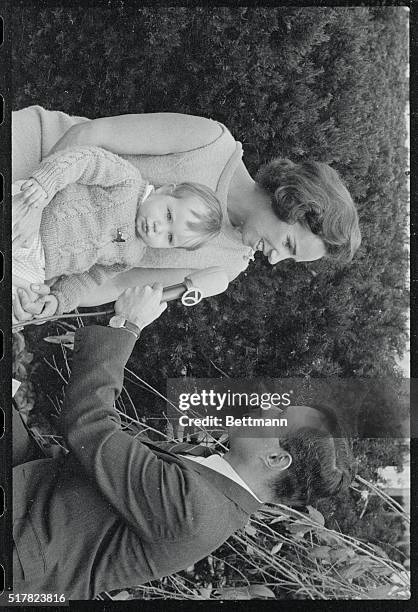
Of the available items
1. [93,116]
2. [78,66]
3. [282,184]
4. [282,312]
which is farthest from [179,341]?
[78,66]

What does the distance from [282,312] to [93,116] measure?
2.58 feet

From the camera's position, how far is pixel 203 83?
2.40 meters

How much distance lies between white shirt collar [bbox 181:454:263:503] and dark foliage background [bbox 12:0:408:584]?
22cm

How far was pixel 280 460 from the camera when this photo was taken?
2.42 meters

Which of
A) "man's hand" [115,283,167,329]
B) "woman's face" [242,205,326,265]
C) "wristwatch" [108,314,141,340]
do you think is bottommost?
"wristwatch" [108,314,141,340]

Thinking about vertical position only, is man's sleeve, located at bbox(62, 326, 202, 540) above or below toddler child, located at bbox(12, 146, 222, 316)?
below

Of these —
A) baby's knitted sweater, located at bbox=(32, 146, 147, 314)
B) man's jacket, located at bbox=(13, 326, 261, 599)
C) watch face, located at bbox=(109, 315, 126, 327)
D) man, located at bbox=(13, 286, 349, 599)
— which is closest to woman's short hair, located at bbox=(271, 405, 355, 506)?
man, located at bbox=(13, 286, 349, 599)

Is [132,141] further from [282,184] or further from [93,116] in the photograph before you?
[282,184]

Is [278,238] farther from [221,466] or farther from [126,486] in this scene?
[126,486]

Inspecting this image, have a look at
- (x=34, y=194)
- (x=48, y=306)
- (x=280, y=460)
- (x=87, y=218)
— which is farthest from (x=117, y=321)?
(x=280, y=460)

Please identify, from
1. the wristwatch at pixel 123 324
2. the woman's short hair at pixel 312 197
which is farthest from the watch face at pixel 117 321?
the woman's short hair at pixel 312 197

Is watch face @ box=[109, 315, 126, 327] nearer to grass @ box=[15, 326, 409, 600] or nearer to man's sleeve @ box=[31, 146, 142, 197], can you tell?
grass @ box=[15, 326, 409, 600]

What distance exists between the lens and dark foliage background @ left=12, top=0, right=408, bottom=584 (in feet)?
7.86

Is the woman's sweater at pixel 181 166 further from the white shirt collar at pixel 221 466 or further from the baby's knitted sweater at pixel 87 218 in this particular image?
the white shirt collar at pixel 221 466
